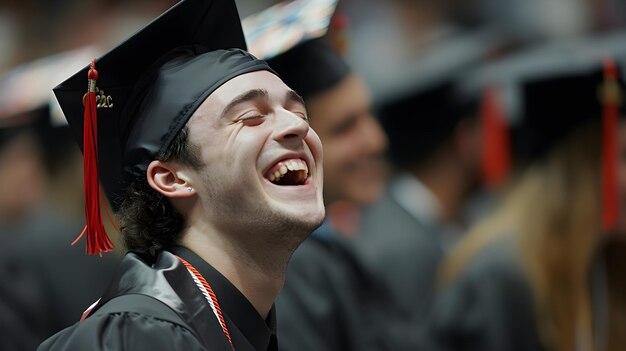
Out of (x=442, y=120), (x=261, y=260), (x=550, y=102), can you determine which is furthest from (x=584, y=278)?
(x=261, y=260)

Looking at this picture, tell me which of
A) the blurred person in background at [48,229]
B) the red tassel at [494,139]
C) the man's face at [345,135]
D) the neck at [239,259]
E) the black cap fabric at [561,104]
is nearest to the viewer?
the neck at [239,259]

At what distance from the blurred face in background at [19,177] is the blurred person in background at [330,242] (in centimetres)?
152

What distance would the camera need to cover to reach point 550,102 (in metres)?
4.71

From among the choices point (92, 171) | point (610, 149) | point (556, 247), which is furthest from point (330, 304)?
point (92, 171)

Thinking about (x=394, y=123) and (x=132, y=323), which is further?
(x=394, y=123)

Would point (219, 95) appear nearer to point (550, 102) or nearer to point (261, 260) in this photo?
point (261, 260)

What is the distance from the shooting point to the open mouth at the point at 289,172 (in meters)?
2.25

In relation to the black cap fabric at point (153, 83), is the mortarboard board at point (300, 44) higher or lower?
lower

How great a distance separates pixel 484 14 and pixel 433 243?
1726 mm

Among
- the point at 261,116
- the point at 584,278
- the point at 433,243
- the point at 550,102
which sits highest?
the point at 261,116

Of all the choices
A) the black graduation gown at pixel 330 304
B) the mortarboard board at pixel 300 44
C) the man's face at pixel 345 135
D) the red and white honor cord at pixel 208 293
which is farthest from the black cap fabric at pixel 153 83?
the man's face at pixel 345 135

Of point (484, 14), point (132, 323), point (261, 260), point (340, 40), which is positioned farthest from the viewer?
point (484, 14)

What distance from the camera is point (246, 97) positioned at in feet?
7.48

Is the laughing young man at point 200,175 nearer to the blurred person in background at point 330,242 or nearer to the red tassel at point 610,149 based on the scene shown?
the blurred person in background at point 330,242
